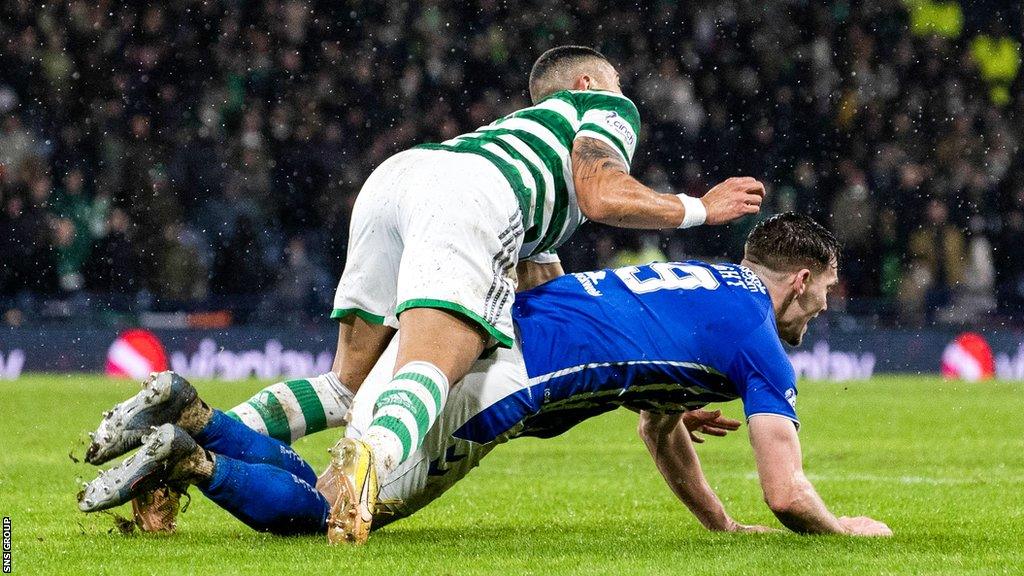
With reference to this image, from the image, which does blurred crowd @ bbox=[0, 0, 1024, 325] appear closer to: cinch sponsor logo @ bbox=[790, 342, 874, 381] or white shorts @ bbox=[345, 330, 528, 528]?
cinch sponsor logo @ bbox=[790, 342, 874, 381]

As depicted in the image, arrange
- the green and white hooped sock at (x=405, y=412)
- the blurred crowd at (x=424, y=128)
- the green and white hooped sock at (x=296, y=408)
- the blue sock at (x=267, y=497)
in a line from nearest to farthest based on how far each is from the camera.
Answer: the green and white hooped sock at (x=405, y=412), the blue sock at (x=267, y=497), the green and white hooped sock at (x=296, y=408), the blurred crowd at (x=424, y=128)

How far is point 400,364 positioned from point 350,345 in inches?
35.6

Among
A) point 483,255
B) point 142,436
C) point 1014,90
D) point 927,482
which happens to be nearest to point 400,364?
point 483,255

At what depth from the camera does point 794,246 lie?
4.70 meters

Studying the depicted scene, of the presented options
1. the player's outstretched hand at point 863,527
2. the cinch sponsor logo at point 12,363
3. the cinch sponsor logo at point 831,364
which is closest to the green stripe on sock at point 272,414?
the player's outstretched hand at point 863,527

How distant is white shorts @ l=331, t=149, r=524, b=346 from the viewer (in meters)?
4.25

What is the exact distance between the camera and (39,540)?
449cm

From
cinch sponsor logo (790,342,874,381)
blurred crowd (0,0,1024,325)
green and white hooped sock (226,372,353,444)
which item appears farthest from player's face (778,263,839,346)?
cinch sponsor logo (790,342,874,381)

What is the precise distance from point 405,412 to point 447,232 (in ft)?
1.96

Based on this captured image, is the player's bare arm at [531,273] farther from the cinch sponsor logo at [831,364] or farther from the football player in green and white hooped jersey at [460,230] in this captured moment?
the cinch sponsor logo at [831,364]

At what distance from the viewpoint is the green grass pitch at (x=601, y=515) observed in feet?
12.8

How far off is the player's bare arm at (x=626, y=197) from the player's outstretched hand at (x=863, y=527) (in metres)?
1.03

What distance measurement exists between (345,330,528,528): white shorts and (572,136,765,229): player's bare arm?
53 cm

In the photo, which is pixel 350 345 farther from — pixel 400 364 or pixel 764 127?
pixel 764 127
